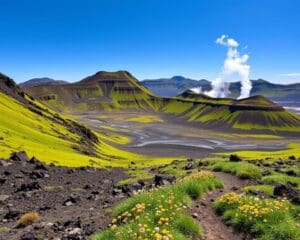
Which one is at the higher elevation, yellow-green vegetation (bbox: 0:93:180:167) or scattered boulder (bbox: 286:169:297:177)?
scattered boulder (bbox: 286:169:297:177)

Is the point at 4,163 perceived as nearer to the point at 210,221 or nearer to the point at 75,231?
the point at 75,231

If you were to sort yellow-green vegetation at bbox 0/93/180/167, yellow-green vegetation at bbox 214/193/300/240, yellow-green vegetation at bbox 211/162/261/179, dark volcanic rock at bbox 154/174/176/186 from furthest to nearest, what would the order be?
1. yellow-green vegetation at bbox 0/93/180/167
2. dark volcanic rock at bbox 154/174/176/186
3. yellow-green vegetation at bbox 211/162/261/179
4. yellow-green vegetation at bbox 214/193/300/240

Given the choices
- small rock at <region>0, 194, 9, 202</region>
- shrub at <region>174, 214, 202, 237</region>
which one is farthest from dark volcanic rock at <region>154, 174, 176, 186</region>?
small rock at <region>0, 194, 9, 202</region>

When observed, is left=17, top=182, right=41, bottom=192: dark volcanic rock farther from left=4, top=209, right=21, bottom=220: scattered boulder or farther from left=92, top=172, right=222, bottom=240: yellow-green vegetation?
left=92, top=172, right=222, bottom=240: yellow-green vegetation

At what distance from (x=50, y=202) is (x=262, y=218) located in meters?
22.9

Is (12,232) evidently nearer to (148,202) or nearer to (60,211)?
(60,211)

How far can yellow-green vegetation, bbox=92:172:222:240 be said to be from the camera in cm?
1035

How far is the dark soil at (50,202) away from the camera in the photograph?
55.6 feet

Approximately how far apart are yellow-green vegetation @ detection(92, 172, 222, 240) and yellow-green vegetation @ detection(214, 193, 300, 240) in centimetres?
170

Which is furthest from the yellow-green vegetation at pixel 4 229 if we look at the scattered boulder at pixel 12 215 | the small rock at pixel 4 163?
the small rock at pixel 4 163

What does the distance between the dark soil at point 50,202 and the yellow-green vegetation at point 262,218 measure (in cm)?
521

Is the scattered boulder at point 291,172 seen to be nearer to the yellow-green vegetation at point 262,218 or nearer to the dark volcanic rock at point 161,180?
the dark volcanic rock at point 161,180

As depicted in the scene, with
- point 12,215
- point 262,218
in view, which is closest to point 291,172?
point 262,218

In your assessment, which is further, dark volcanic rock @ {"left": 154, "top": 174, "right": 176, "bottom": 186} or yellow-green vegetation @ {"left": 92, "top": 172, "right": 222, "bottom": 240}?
dark volcanic rock @ {"left": 154, "top": 174, "right": 176, "bottom": 186}
